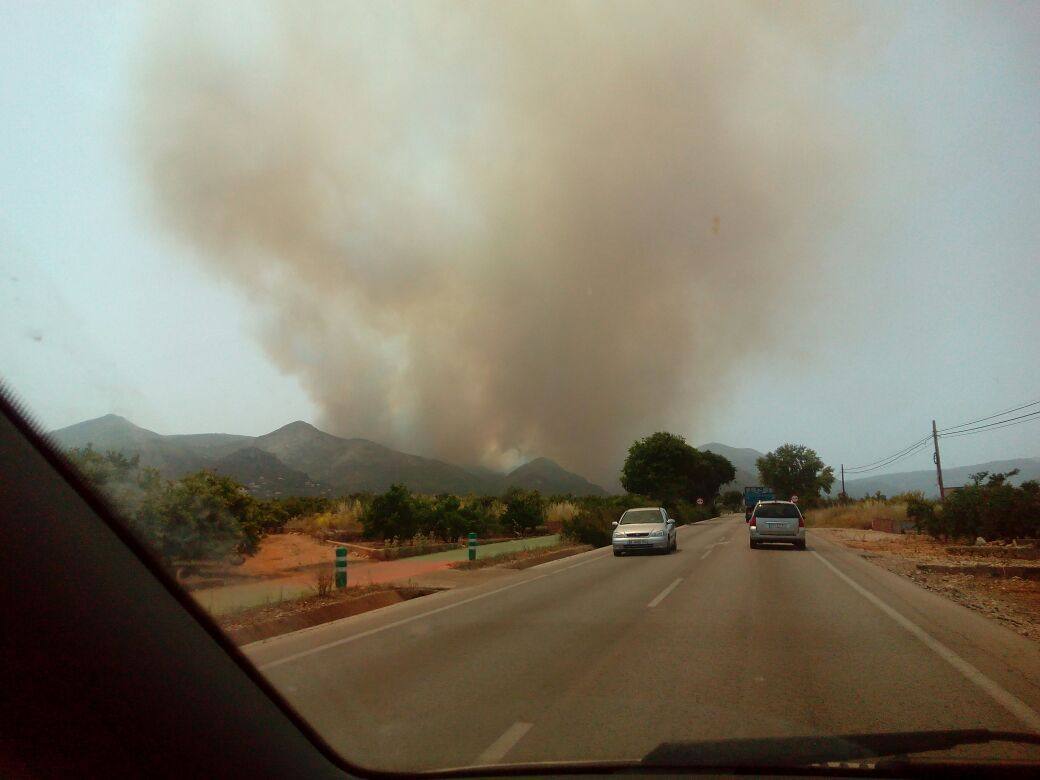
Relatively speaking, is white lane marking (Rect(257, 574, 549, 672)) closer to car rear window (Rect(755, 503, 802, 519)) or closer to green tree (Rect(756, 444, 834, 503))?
car rear window (Rect(755, 503, 802, 519))

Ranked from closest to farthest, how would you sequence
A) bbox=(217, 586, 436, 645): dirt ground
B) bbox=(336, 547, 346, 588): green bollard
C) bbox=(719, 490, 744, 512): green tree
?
1. bbox=(217, 586, 436, 645): dirt ground
2. bbox=(336, 547, 346, 588): green bollard
3. bbox=(719, 490, 744, 512): green tree

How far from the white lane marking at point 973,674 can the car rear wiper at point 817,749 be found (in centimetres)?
175

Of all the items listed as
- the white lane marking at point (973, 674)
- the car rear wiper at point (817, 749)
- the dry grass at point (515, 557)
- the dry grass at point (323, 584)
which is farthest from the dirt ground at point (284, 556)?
the white lane marking at point (973, 674)

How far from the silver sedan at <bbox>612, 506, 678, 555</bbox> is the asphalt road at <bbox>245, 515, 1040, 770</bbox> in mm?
10256

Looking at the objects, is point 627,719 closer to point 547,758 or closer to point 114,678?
point 547,758

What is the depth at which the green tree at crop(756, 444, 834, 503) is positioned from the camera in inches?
4530

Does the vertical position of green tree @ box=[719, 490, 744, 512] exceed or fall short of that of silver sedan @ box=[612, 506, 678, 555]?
it exceeds it

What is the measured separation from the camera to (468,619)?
11.4m

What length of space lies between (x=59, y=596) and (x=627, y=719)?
4.34m

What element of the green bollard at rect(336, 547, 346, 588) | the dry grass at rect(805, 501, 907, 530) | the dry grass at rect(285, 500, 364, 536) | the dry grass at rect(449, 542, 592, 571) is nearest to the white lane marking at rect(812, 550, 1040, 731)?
the green bollard at rect(336, 547, 346, 588)

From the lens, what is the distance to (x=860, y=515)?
61594 mm

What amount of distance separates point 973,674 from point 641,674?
3.09m

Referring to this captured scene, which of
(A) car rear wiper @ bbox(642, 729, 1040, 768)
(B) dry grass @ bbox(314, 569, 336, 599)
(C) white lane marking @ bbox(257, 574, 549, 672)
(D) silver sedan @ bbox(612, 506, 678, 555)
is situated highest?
(D) silver sedan @ bbox(612, 506, 678, 555)

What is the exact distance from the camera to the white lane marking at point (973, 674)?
18.7 ft
